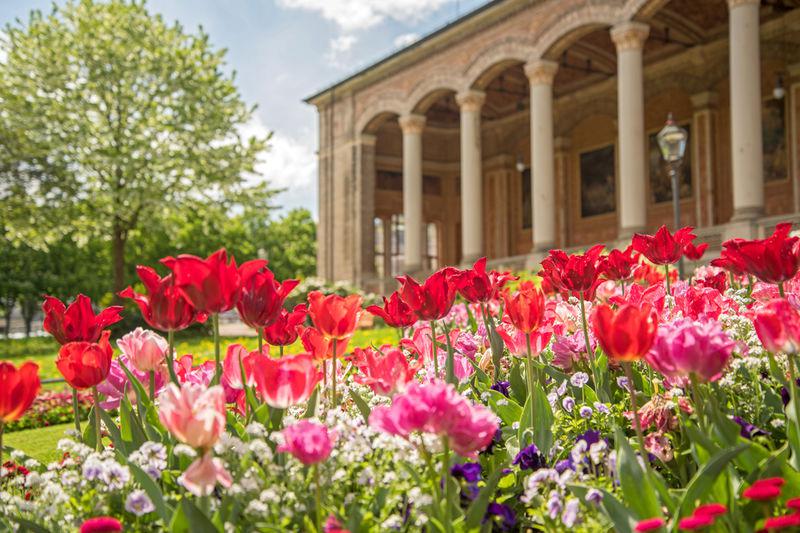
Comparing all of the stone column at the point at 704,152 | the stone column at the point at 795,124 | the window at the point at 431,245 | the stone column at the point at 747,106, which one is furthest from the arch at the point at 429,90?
the stone column at the point at 795,124

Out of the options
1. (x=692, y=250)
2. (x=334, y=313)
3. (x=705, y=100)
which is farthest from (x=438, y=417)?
(x=705, y=100)

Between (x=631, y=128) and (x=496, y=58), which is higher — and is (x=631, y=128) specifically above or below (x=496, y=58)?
below

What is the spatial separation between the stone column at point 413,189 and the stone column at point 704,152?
9.44 metres

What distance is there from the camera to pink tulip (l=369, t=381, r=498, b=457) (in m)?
1.73

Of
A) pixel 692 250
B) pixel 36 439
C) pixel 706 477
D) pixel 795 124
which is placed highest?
pixel 795 124

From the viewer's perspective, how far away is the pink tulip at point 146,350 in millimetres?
2594

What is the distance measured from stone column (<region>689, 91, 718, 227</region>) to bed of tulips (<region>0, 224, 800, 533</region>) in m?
23.8

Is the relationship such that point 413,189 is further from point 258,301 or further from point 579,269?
point 258,301

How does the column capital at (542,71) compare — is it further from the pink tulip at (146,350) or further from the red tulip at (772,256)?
the pink tulip at (146,350)

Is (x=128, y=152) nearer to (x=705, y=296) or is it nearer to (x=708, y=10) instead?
(x=708, y=10)

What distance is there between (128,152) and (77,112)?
7.94 feet

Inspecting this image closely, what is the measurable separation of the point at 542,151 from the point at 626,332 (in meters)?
20.7

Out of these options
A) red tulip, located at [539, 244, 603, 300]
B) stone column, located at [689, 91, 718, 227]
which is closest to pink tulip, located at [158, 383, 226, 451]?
red tulip, located at [539, 244, 603, 300]

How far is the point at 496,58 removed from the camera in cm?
2388
